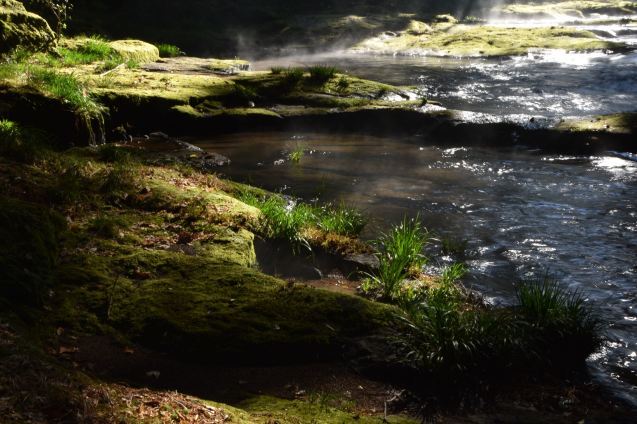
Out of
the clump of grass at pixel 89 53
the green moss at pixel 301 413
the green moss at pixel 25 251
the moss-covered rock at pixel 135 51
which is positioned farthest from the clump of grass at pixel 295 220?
the moss-covered rock at pixel 135 51

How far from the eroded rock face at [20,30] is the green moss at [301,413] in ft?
37.4

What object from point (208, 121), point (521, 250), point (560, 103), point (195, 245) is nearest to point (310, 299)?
point (195, 245)

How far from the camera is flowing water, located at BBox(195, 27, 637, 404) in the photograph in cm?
696

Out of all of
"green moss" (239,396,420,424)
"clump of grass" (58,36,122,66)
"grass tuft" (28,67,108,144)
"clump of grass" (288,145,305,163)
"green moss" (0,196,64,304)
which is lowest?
"green moss" (239,396,420,424)

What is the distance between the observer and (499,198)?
9.97 metres

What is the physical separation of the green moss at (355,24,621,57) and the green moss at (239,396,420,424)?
25.5 metres

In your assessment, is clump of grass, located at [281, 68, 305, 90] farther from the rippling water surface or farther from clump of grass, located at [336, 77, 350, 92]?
the rippling water surface

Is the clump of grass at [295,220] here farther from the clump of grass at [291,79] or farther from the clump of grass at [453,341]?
the clump of grass at [291,79]

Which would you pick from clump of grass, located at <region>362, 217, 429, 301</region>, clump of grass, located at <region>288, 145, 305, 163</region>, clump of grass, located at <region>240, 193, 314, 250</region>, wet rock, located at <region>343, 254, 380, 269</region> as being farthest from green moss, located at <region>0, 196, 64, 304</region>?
clump of grass, located at <region>288, 145, 305, 163</region>

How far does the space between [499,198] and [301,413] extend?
7173mm

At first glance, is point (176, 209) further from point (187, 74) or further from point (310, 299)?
point (187, 74)

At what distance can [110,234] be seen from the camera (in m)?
5.73

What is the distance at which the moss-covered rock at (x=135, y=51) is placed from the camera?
16141mm

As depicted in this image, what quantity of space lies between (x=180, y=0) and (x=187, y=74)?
22.1 m
